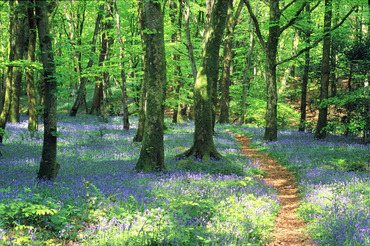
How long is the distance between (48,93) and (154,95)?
3264mm

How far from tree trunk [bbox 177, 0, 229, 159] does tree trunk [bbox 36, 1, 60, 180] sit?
5222 millimetres

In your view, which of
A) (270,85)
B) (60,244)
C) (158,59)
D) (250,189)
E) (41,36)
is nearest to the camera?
(60,244)

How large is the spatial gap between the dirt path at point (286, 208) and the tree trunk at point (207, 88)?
95.5 inches

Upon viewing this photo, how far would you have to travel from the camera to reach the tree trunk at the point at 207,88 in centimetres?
1126

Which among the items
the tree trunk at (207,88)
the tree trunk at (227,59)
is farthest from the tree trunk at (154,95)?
the tree trunk at (227,59)

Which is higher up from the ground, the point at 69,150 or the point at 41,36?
the point at 41,36

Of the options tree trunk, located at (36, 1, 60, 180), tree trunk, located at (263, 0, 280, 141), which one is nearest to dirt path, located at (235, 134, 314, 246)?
tree trunk, located at (263, 0, 280, 141)

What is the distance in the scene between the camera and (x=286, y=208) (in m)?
7.37

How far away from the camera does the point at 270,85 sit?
53.2 feet

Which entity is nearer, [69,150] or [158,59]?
[158,59]

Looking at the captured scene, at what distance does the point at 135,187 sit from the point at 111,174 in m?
1.57

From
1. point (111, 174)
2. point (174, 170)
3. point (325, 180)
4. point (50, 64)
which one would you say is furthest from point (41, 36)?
point (325, 180)

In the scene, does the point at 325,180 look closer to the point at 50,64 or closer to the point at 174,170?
the point at 174,170

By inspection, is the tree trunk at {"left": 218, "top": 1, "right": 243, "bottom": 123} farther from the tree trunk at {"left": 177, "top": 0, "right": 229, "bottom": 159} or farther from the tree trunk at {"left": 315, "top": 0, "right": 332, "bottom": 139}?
the tree trunk at {"left": 177, "top": 0, "right": 229, "bottom": 159}
